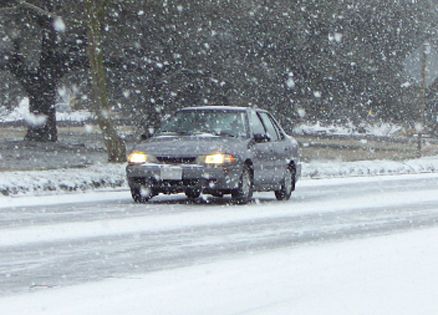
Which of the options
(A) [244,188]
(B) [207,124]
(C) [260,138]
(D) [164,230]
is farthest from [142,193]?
(D) [164,230]

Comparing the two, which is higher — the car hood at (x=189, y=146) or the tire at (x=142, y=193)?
the car hood at (x=189, y=146)

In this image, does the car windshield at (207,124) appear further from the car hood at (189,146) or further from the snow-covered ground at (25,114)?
the snow-covered ground at (25,114)

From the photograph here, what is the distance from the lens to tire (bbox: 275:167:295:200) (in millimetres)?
18891

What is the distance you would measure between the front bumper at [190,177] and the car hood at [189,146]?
0.21 m

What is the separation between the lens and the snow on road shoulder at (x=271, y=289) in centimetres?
740

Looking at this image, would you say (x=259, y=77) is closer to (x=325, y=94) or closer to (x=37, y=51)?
(x=325, y=94)

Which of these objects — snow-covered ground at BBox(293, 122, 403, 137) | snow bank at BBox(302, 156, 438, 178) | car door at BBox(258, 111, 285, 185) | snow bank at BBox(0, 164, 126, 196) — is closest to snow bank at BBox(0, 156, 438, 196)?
snow bank at BBox(0, 164, 126, 196)

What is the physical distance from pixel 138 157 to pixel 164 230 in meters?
3.97

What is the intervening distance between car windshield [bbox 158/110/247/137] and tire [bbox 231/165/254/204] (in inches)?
29.4

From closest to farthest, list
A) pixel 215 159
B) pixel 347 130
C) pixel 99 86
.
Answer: pixel 215 159
pixel 99 86
pixel 347 130

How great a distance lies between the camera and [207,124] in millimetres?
17922

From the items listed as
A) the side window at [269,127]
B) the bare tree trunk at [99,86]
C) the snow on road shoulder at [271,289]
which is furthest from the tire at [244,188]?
the bare tree trunk at [99,86]

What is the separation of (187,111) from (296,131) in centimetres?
4944

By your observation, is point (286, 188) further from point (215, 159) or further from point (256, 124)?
point (215, 159)
